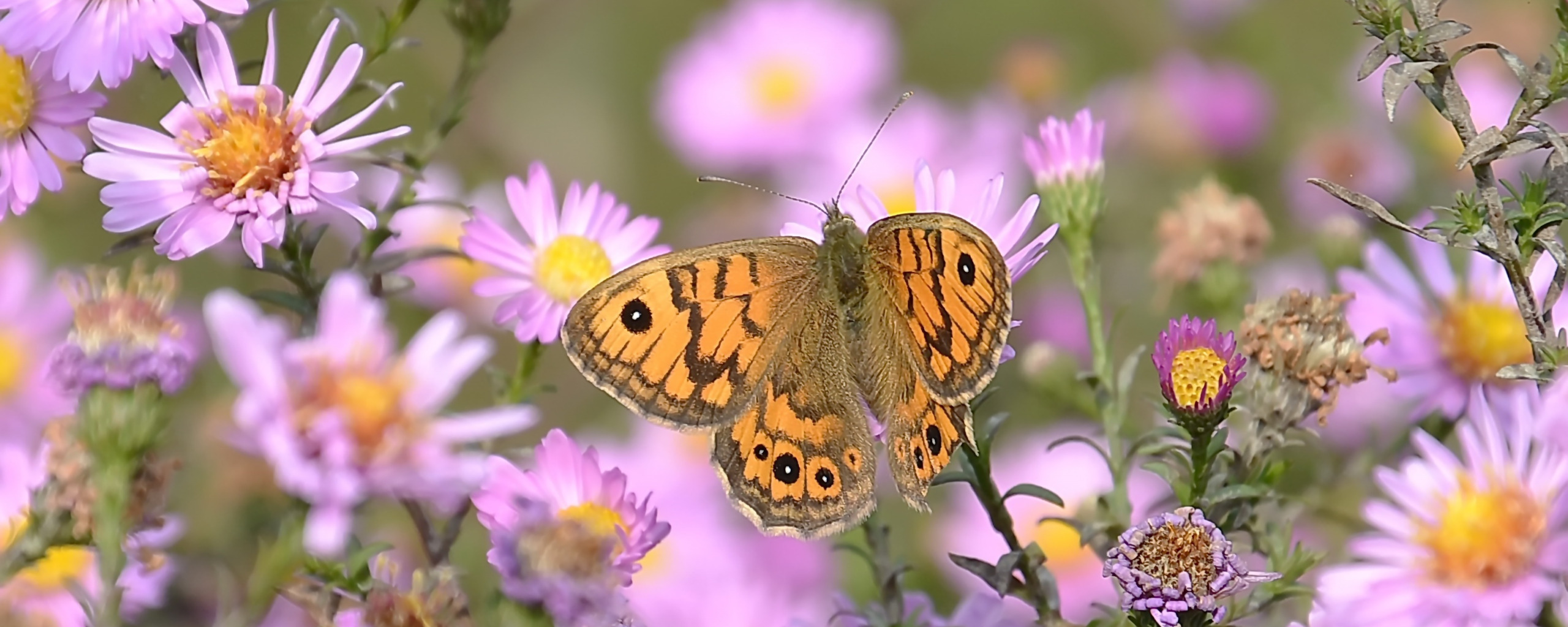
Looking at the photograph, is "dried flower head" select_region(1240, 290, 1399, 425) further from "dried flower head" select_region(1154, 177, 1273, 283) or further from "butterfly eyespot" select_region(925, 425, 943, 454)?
"dried flower head" select_region(1154, 177, 1273, 283)

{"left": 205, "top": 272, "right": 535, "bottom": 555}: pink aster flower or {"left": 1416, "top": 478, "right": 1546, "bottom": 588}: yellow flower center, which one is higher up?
{"left": 1416, "top": 478, "right": 1546, "bottom": 588}: yellow flower center

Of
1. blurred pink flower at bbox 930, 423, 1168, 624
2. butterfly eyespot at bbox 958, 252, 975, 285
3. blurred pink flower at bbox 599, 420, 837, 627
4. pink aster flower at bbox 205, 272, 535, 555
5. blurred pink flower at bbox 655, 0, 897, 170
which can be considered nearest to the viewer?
Result: pink aster flower at bbox 205, 272, 535, 555

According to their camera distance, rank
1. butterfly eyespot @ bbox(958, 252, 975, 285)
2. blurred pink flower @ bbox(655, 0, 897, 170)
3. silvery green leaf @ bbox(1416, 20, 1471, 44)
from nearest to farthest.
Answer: silvery green leaf @ bbox(1416, 20, 1471, 44), butterfly eyespot @ bbox(958, 252, 975, 285), blurred pink flower @ bbox(655, 0, 897, 170)

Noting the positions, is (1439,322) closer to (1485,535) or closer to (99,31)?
(1485,535)

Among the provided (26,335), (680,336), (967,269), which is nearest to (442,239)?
(26,335)

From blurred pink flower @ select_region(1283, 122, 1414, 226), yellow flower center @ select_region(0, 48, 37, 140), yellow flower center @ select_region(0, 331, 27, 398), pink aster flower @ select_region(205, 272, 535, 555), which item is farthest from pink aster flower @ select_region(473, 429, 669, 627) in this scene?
blurred pink flower @ select_region(1283, 122, 1414, 226)

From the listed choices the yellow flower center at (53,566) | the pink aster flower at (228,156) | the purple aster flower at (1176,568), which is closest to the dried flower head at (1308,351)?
the purple aster flower at (1176,568)

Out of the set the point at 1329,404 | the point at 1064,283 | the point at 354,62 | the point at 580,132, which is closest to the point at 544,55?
the point at 580,132
